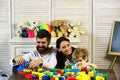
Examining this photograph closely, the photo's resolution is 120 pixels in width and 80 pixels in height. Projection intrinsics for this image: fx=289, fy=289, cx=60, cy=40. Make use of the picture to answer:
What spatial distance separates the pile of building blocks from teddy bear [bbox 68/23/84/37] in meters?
1.42

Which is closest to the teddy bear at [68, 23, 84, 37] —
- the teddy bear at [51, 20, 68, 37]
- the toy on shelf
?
the teddy bear at [51, 20, 68, 37]

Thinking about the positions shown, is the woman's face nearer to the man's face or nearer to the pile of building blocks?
the man's face

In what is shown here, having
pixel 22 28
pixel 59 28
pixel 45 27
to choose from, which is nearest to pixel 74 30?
pixel 59 28

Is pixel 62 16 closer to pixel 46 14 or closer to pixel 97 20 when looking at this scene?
pixel 46 14

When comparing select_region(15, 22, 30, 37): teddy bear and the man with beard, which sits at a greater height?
select_region(15, 22, 30, 37): teddy bear

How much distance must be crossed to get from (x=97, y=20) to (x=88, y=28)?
173 mm

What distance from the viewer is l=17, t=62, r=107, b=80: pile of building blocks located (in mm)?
2270

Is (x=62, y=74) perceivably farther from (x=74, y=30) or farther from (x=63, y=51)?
(x=74, y=30)

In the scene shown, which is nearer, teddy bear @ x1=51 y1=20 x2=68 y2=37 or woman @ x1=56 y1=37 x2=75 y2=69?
woman @ x1=56 y1=37 x2=75 y2=69

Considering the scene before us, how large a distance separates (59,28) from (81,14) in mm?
393

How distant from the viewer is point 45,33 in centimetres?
302

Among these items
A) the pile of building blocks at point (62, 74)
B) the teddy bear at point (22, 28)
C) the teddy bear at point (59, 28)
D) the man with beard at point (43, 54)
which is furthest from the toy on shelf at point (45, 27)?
the pile of building blocks at point (62, 74)

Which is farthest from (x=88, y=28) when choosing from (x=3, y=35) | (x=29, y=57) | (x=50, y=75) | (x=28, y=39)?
(x=50, y=75)

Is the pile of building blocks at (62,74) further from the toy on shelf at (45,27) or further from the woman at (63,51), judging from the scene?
the toy on shelf at (45,27)
